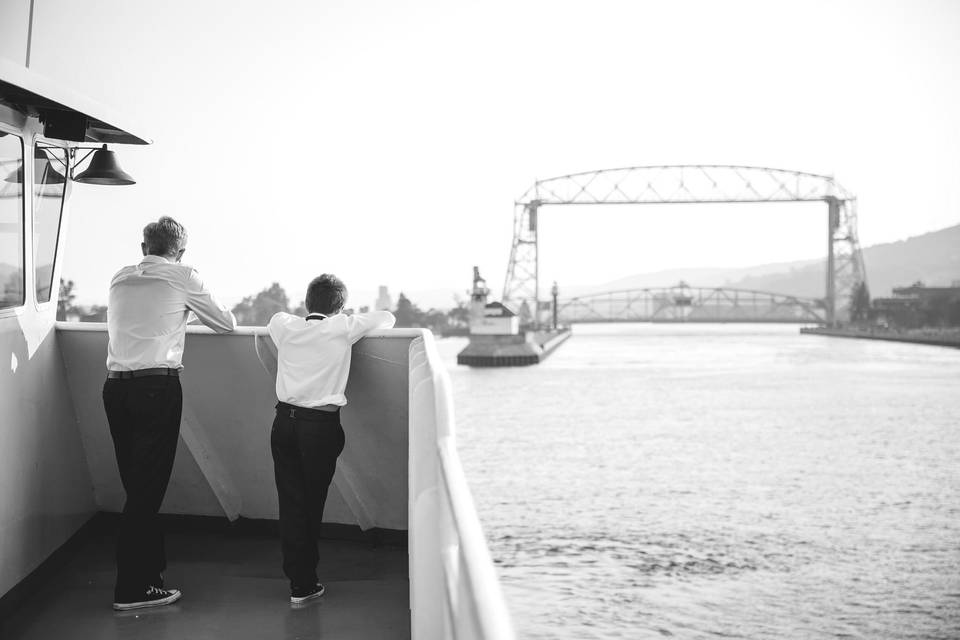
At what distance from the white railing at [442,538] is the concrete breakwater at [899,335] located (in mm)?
95593

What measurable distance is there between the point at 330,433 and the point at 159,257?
0.85 m

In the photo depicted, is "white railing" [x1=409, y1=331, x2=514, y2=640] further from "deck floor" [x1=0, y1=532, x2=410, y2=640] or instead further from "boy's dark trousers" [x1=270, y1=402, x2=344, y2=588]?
"deck floor" [x1=0, y1=532, x2=410, y2=640]

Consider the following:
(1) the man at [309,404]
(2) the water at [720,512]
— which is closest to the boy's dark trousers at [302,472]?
(1) the man at [309,404]

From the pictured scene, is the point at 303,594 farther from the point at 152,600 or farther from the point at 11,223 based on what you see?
the point at 11,223

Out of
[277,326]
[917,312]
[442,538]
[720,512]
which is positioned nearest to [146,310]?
[277,326]

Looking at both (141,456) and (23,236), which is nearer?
(141,456)

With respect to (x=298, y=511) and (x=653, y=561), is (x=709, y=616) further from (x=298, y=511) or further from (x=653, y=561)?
(x=298, y=511)

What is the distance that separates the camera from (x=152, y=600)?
3.32 meters

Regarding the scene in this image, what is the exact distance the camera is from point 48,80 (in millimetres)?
3035

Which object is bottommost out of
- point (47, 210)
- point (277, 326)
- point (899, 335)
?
point (899, 335)

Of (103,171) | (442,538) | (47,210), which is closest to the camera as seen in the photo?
(442,538)

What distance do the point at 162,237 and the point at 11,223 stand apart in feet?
2.10

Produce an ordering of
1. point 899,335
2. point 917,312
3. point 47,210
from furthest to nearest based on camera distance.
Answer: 1. point 917,312
2. point 899,335
3. point 47,210

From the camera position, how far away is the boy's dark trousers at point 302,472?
127 inches
